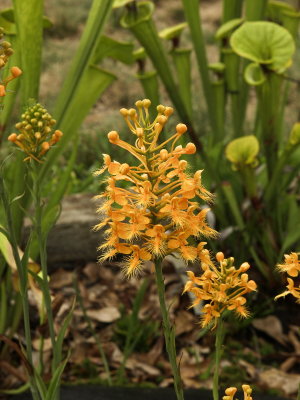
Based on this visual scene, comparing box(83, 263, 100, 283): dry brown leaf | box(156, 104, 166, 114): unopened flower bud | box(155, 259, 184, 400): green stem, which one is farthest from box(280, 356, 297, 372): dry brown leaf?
box(156, 104, 166, 114): unopened flower bud

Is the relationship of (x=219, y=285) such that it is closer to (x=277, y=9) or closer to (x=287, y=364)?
(x=287, y=364)

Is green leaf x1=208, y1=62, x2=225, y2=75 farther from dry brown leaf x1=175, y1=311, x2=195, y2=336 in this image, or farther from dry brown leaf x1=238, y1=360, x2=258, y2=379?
dry brown leaf x1=238, y1=360, x2=258, y2=379

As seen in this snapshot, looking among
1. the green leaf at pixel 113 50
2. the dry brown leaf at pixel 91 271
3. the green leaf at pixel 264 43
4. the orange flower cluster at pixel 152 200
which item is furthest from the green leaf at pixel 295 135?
the orange flower cluster at pixel 152 200

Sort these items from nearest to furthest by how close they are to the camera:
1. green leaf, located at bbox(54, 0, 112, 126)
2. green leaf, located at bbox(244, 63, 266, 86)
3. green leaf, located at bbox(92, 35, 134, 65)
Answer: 1. green leaf, located at bbox(54, 0, 112, 126)
2. green leaf, located at bbox(92, 35, 134, 65)
3. green leaf, located at bbox(244, 63, 266, 86)

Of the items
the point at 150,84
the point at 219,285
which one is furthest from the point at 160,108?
the point at 150,84

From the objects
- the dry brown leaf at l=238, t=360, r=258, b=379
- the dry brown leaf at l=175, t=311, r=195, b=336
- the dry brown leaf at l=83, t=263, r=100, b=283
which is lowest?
the dry brown leaf at l=238, t=360, r=258, b=379

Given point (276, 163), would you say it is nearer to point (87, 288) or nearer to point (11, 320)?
point (87, 288)

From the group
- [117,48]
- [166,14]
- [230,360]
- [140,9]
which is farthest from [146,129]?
[166,14]
